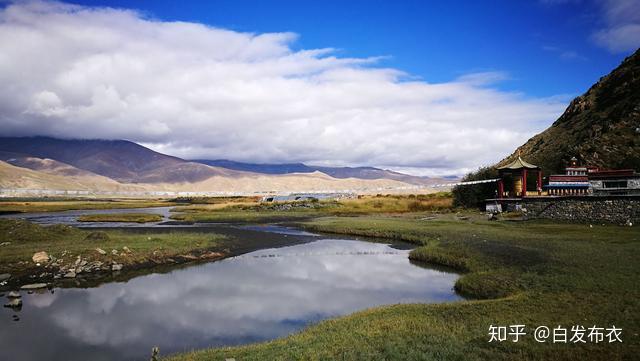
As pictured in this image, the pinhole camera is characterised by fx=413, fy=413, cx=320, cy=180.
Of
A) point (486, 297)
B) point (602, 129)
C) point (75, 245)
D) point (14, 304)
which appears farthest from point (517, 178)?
point (14, 304)

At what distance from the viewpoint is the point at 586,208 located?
53.4 m

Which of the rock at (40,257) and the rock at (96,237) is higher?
the rock at (96,237)

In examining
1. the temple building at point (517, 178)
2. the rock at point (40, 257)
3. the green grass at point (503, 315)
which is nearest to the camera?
the green grass at point (503, 315)

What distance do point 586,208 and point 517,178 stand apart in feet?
58.3

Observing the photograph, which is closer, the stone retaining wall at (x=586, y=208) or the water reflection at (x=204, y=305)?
the water reflection at (x=204, y=305)

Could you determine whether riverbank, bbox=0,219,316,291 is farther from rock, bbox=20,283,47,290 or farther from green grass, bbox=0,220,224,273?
rock, bbox=20,283,47,290

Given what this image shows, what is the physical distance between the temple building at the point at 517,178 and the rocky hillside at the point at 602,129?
79.6 ft

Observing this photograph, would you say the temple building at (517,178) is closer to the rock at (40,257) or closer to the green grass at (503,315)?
the green grass at (503,315)

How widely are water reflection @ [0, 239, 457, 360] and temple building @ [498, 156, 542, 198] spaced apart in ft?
128

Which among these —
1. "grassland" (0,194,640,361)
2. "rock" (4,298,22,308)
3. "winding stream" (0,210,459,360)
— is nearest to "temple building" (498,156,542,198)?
"grassland" (0,194,640,361)

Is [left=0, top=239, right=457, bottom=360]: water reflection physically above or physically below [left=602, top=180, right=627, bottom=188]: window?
below

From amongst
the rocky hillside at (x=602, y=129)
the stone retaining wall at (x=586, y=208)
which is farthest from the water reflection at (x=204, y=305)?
the rocky hillside at (x=602, y=129)

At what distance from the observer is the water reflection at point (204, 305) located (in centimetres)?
2000

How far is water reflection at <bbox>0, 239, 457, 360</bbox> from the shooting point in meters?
20.0
